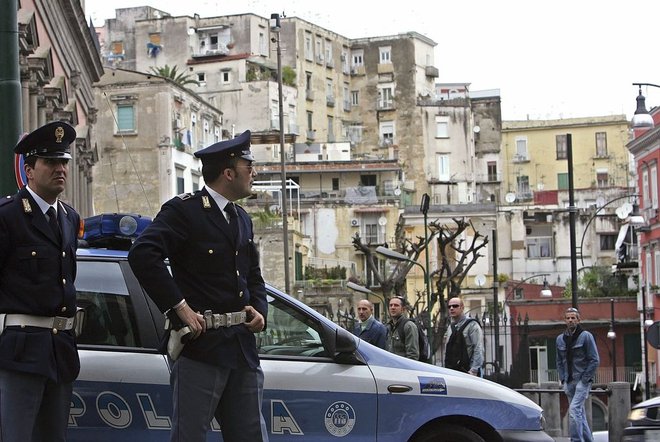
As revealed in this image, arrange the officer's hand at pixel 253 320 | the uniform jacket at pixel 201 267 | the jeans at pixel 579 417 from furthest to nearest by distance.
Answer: the jeans at pixel 579 417
the officer's hand at pixel 253 320
the uniform jacket at pixel 201 267

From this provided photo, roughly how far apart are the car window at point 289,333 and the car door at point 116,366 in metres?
Result: 0.87

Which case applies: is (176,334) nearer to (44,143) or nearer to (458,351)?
(44,143)

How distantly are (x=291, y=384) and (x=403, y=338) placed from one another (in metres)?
7.19

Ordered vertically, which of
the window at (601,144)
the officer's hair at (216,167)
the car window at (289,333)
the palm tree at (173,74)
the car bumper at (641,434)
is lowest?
the car bumper at (641,434)

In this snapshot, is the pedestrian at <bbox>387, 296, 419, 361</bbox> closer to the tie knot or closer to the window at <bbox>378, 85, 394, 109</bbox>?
the tie knot

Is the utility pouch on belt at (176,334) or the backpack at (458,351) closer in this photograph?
the utility pouch on belt at (176,334)

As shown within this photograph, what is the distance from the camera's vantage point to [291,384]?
9500 mm

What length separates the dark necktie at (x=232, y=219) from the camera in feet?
26.3

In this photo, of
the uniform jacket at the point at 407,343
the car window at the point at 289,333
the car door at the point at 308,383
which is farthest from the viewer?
the uniform jacket at the point at 407,343

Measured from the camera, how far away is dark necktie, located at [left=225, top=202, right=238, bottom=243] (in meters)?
8.01

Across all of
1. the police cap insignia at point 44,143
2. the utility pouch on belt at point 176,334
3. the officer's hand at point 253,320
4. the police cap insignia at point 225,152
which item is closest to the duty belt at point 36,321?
the utility pouch on belt at point 176,334

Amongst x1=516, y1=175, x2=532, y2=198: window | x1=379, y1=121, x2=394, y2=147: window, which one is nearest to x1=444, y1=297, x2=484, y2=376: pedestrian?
x1=379, y1=121, x2=394, y2=147: window

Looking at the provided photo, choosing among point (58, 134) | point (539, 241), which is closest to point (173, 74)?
point (539, 241)

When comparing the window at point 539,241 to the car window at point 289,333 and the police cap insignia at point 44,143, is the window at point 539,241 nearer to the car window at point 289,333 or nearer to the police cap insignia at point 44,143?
the car window at point 289,333
